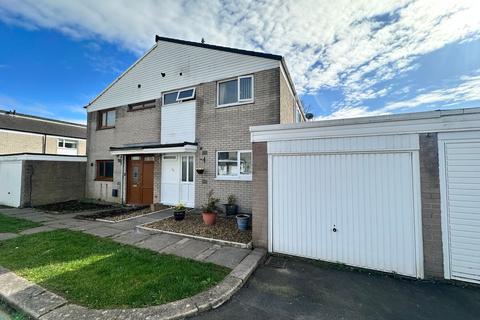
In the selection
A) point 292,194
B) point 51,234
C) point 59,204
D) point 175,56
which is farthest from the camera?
point 59,204

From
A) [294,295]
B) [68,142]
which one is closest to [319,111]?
[294,295]

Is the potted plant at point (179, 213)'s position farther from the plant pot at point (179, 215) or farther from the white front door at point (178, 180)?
the white front door at point (178, 180)

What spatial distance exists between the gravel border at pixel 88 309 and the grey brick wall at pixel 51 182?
10.5 meters

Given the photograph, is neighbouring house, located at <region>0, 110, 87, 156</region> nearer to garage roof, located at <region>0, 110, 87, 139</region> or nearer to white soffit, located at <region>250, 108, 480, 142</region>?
garage roof, located at <region>0, 110, 87, 139</region>

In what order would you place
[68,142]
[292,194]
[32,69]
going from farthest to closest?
[68,142], [32,69], [292,194]

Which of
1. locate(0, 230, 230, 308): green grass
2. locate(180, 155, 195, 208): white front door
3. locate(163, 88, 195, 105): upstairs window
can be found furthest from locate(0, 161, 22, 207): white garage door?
locate(180, 155, 195, 208): white front door

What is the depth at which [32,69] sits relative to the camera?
48.0ft

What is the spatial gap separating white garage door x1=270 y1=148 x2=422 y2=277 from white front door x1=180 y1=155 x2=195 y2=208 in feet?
19.1

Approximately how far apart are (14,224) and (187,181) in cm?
636

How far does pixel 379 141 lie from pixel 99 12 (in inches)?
380

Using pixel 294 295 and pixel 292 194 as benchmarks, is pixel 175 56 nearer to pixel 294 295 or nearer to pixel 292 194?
pixel 292 194

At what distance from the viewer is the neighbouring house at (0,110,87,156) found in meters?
19.6

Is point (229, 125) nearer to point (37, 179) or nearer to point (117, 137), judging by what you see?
point (117, 137)

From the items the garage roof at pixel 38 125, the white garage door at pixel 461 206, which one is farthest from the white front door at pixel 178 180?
the garage roof at pixel 38 125
